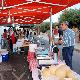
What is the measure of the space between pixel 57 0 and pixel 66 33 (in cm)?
207

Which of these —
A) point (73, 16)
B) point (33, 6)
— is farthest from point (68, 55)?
point (73, 16)

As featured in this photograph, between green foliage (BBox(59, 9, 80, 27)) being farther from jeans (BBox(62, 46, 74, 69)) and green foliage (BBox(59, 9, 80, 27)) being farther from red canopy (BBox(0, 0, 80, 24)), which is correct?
jeans (BBox(62, 46, 74, 69))

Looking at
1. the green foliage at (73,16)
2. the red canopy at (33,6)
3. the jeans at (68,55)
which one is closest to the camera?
the jeans at (68,55)

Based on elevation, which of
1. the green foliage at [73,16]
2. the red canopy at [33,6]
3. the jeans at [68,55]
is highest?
the green foliage at [73,16]

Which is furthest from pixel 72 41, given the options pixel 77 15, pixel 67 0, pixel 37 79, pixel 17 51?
pixel 77 15

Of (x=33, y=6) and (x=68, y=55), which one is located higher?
(x=33, y=6)

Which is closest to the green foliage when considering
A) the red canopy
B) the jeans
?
the red canopy

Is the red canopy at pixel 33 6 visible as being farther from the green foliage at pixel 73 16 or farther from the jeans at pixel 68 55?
the green foliage at pixel 73 16

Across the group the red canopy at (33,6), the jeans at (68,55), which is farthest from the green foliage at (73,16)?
the jeans at (68,55)

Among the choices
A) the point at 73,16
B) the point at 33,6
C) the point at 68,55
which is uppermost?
the point at 73,16

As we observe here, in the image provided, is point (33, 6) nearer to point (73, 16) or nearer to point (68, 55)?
point (68, 55)

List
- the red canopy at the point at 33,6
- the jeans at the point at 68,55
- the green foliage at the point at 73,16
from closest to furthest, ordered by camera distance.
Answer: the jeans at the point at 68,55 → the red canopy at the point at 33,6 → the green foliage at the point at 73,16

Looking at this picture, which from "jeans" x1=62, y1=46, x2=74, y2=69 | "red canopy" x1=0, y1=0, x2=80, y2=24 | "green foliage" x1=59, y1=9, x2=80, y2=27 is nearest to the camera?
"jeans" x1=62, y1=46, x2=74, y2=69

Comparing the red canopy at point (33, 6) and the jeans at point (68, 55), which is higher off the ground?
the red canopy at point (33, 6)
